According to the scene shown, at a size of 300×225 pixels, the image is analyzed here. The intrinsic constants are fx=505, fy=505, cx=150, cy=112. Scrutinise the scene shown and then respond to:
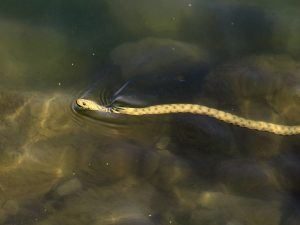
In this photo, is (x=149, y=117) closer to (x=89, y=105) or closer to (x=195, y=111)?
(x=195, y=111)

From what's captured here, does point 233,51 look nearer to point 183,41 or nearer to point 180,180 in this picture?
point 183,41

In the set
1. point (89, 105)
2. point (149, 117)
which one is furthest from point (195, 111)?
point (89, 105)

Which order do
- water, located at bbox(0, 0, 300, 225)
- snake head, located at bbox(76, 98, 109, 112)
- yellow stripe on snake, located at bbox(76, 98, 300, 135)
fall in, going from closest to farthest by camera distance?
water, located at bbox(0, 0, 300, 225) < yellow stripe on snake, located at bbox(76, 98, 300, 135) < snake head, located at bbox(76, 98, 109, 112)

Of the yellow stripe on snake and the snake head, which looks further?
the snake head

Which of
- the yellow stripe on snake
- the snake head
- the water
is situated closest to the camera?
the water

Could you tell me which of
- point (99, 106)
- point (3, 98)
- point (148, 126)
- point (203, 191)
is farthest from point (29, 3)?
point (203, 191)
